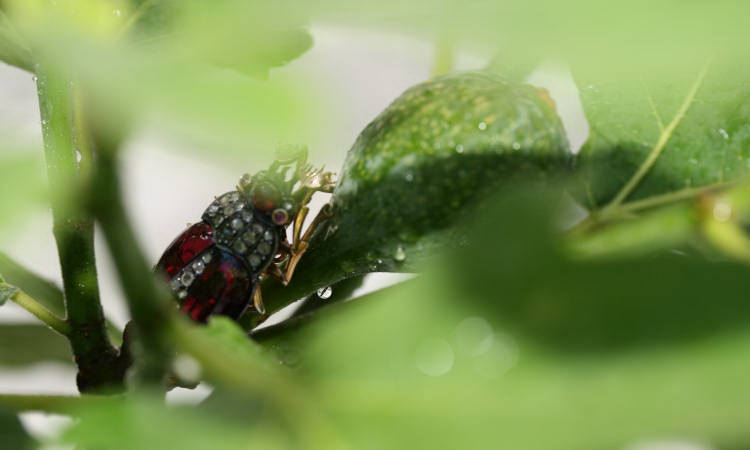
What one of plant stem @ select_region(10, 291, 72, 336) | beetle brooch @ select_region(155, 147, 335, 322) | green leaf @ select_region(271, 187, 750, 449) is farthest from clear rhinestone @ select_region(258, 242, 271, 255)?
green leaf @ select_region(271, 187, 750, 449)

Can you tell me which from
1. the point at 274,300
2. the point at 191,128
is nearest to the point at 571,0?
the point at 191,128

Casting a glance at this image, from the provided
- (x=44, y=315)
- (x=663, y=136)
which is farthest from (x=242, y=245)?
(x=663, y=136)

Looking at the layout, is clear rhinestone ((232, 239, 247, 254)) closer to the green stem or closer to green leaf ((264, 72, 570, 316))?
green leaf ((264, 72, 570, 316))

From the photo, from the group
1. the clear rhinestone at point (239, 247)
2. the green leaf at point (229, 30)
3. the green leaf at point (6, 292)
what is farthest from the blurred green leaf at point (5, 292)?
the green leaf at point (229, 30)

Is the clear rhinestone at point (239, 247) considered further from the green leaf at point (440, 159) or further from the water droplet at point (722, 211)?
the water droplet at point (722, 211)

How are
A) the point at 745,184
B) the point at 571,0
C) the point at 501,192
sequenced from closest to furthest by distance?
1. the point at 571,0
2. the point at 745,184
3. the point at 501,192

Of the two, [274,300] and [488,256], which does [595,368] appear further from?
[274,300]
